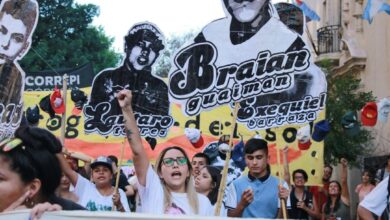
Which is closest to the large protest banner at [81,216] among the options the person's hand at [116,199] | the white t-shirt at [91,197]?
the white t-shirt at [91,197]

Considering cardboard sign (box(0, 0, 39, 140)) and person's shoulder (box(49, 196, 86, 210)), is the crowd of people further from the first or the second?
cardboard sign (box(0, 0, 39, 140))

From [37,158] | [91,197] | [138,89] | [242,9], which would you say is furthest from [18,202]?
[242,9]

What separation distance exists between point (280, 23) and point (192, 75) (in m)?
0.93

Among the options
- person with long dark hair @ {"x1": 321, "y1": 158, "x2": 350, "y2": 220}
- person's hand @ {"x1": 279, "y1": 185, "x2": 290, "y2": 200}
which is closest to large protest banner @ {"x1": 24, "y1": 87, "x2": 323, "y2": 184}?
person with long dark hair @ {"x1": 321, "y1": 158, "x2": 350, "y2": 220}

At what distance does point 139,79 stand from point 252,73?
1.16 meters

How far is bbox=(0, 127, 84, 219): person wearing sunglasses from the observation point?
3.94m

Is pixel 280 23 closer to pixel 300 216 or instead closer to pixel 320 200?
pixel 300 216

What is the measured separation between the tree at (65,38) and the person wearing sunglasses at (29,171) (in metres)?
26.1

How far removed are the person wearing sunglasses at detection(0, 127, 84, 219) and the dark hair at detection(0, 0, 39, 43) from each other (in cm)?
497

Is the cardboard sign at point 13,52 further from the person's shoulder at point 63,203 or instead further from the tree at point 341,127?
the tree at point 341,127

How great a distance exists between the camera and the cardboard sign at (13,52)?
822cm

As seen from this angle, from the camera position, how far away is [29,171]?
3.94 m

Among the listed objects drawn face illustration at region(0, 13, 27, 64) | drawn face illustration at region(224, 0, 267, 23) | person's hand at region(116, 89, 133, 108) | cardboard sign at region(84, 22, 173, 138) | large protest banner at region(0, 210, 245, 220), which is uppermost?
drawn face illustration at region(224, 0, 267, 23)

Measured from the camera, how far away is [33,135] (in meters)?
4.00
